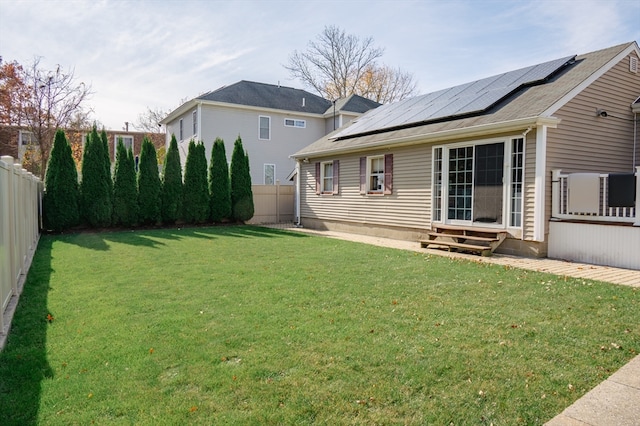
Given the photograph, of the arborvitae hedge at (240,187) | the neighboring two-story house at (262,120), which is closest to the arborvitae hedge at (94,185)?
the arborvitae hedge at (240,187)

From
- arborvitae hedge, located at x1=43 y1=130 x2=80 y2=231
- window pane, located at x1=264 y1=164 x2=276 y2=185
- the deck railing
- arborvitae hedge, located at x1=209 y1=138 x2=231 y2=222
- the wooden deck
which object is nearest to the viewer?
the deck railing

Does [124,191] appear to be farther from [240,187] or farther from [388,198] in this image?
[388,198]

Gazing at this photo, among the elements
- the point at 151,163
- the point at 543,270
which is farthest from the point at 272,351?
the point at 151,163

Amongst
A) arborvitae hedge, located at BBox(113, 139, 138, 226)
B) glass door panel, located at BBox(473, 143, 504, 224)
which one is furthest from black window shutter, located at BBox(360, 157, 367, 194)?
arborvitae hedge, located at BBox(113, 139, 138, 226)

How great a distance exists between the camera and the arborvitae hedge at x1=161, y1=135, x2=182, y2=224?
14.5 m

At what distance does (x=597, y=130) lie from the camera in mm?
8859

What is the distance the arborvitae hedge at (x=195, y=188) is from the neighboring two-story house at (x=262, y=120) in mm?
4566

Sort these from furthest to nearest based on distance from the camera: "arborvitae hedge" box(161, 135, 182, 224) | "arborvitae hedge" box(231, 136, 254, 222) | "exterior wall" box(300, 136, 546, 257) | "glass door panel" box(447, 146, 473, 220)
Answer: "arborvitae hedge" box(231, 136, 254, 222) < "arborvitae hedge" box(161, 135, 182, 224) < "glass door panel" box(447, 146, 473, 220) < "exterior wall" box(300, 136, 546, 257)

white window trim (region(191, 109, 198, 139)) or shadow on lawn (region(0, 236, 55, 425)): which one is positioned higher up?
white window trim (region(191, 109, 198, 139))

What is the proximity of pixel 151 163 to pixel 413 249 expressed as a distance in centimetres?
962

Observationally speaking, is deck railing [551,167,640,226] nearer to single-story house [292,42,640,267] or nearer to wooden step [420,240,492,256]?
single-story house [292,42,640,267]

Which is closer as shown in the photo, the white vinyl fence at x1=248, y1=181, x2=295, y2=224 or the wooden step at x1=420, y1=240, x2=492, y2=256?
the wooden step at x1=420, y1=240, x2=492, y2=256

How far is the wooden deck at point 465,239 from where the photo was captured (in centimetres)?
839

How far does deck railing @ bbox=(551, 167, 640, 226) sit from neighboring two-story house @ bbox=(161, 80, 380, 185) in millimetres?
15056
